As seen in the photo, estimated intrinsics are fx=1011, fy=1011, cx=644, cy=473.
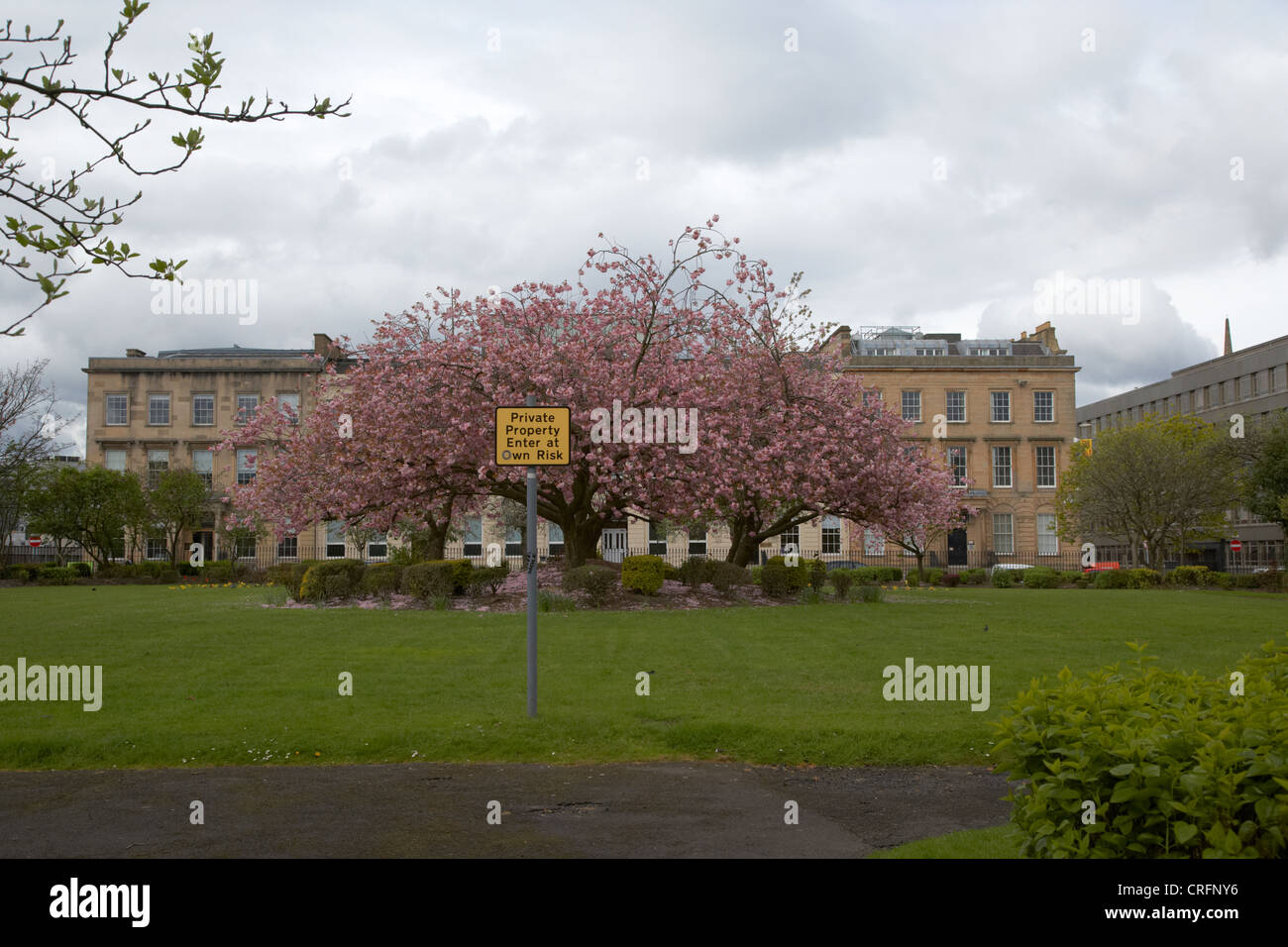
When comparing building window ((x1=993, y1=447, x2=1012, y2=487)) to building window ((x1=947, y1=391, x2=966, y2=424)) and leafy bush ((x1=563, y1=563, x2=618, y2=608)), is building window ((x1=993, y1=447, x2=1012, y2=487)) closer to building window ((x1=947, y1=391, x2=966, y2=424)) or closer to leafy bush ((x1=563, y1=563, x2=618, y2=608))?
building window ((x1=947, y1=391, x2=966, y2=424))

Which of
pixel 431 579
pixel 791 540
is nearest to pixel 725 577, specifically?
pixel 431 579

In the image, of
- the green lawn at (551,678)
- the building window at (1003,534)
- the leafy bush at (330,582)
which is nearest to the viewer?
the green lawn at (551,678)

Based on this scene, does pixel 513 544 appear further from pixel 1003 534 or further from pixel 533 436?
pixel 533 436

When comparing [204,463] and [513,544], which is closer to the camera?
[513,544]

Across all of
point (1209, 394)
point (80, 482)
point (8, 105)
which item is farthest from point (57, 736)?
point (1209, 394)

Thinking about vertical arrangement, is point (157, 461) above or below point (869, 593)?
above

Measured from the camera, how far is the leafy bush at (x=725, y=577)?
27.7 m

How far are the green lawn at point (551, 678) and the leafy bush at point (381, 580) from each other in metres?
2.32

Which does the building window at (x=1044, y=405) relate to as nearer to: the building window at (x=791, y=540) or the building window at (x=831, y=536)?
the building window at (x=831, y=536)

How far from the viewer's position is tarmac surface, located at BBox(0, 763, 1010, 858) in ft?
20.4

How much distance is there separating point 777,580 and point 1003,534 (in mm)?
38514

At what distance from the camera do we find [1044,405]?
207 ft

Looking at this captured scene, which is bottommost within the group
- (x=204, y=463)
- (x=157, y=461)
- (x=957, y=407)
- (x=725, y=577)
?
(x=725, y=577)

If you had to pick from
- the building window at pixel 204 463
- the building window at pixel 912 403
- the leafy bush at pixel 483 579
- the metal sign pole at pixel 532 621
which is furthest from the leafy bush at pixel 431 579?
the building window at pixel 912 403
